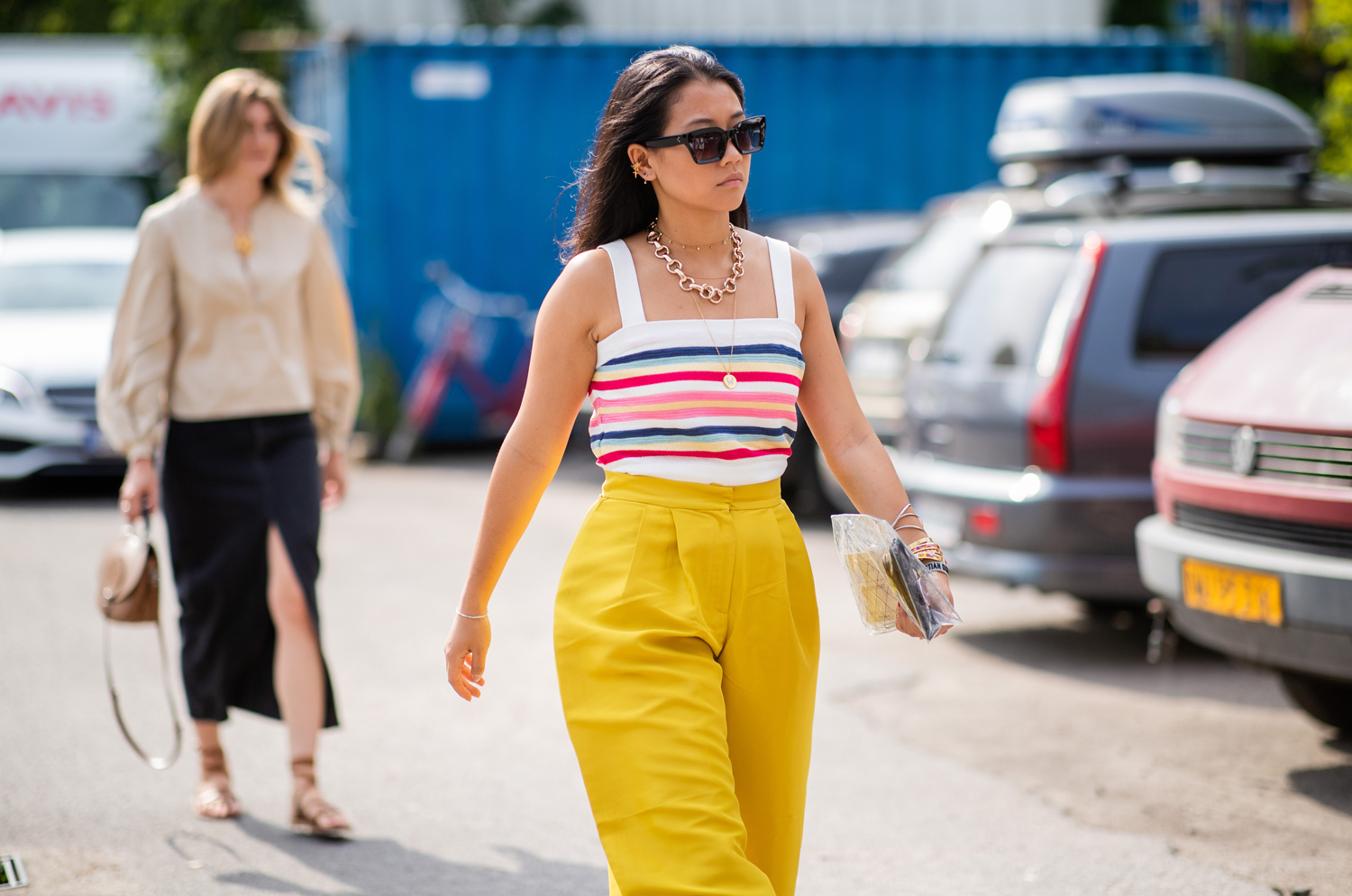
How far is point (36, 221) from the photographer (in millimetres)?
14688

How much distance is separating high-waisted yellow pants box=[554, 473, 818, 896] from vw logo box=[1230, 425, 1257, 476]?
97.4 inches

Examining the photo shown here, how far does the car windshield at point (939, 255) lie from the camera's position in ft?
29.2

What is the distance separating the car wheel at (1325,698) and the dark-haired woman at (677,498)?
292 centimetres

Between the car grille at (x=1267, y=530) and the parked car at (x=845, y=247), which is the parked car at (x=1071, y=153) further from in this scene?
the car grille at (x=1267, y=530)

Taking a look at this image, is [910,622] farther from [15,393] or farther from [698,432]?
[15,393]

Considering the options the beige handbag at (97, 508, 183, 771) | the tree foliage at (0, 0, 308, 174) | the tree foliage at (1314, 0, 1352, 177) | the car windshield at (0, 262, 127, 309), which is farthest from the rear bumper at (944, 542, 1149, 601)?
the tree foliage at (0, 0, 308, 174)

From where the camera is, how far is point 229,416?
4.71 meters

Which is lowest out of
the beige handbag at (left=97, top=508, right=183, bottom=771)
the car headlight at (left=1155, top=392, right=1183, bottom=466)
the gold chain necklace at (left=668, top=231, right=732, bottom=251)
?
the beige handbag at (left=97, top=508, right=183, bottom=771)

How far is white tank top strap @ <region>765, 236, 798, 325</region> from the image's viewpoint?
2.98 meters

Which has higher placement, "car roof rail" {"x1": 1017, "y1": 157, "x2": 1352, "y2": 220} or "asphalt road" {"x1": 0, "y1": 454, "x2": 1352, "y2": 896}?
"car roof rail" {"x1": 1017, "y1": 157, "x2": 1352, "y2": 220}

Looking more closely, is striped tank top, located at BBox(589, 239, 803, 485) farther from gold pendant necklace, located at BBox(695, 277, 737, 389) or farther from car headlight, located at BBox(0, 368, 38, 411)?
car headlight, located at BBox(0, 368, 38, 411)

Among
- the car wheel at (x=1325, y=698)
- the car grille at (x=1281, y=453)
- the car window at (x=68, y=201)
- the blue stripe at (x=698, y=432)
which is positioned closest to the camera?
the blue stripe at (x=698, y=432)

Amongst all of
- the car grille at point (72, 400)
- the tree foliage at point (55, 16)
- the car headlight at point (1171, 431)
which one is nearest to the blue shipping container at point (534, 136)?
the car grille at point (72, 400)


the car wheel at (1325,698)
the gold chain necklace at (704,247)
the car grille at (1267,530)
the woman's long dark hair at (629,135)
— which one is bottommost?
the car wheel at (1325,698)
